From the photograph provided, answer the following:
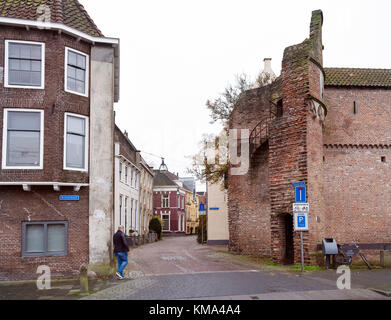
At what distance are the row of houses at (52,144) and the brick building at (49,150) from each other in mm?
34

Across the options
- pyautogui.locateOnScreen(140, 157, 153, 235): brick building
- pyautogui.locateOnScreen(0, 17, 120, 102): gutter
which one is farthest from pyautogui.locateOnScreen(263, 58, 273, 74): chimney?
pyautogui.locateOnScreen(0, 17, 120, 102): gutter

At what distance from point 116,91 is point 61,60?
221 inches

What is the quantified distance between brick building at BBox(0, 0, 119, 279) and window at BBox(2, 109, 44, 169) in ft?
0.11

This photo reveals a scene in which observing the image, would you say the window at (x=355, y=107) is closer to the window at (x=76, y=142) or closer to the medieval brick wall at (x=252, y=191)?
the medieval brick wall at (x=252, y=191)

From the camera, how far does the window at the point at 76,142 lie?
16.5 meters

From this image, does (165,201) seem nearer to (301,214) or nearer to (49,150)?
(301,214)

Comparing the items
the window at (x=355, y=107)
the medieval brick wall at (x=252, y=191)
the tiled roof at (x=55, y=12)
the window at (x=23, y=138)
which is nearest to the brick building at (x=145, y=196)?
the medieval brick wall at (x=252, y=191)

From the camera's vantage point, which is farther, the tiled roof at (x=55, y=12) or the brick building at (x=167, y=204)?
the brick building at (x=167, y=204)

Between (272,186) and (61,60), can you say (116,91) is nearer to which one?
(61,60)

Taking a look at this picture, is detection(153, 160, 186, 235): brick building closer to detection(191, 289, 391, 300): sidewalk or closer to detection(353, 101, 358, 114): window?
detection(353, 101, 358, 114): window

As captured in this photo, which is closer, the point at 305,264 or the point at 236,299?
the point at 236,299

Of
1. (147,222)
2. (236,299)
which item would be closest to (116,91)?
(236,299)

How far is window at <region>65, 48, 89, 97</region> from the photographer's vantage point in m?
16.7

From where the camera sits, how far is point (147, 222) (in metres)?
51.2
